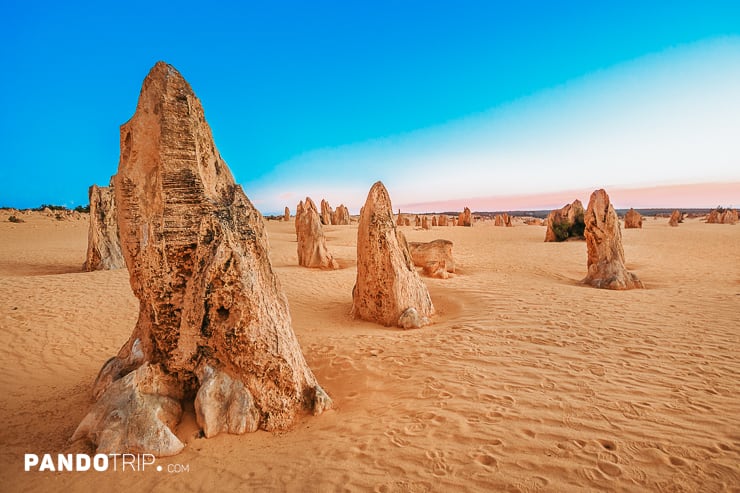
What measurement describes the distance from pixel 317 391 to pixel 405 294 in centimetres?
385

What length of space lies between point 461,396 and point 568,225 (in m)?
22.4

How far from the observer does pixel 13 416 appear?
3.84m

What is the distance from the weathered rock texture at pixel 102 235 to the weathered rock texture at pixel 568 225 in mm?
22599

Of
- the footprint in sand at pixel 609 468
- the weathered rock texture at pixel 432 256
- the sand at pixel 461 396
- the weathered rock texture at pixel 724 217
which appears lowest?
the sand at pixel 461 396

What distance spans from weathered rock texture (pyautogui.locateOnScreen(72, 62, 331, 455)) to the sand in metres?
0.28

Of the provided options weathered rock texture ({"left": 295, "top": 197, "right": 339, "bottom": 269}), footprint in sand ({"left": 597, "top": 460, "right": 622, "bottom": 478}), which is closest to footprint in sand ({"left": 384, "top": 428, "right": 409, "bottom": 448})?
footprint in sand ({"left": 597, "top": 460, "right": 622, "bottom": 478})

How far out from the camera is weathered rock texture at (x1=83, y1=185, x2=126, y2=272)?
12.7 meters

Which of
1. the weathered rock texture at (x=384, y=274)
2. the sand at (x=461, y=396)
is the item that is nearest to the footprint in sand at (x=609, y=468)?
the sand at (x=461, y=396)

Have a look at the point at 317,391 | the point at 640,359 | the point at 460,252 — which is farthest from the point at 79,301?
the point at 460,252

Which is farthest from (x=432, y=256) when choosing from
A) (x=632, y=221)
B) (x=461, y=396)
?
(x=632, y=221)

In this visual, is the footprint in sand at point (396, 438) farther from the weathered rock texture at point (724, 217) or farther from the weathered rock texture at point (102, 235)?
the weathered rock texture at point (724, 217)

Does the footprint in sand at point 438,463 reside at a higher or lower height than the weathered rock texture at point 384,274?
lower

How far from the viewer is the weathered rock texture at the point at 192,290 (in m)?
3.48

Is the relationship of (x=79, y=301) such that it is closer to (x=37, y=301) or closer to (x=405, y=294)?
(x=37, y=301)
